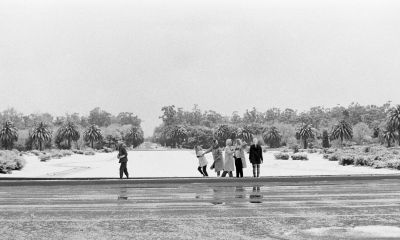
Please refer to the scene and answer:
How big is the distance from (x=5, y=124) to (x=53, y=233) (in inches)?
4599

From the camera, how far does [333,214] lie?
32.3 feet

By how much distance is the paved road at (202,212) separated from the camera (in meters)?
7.99

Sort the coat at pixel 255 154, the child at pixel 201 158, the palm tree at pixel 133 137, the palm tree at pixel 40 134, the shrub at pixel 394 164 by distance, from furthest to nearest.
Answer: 1. the palm tree at pixel 133 137
2. the palm tree at pixel 40 134
3. the shrub at pixel 394 164
4. the child at pixel 201 158
5. the coat at pixel 255 154

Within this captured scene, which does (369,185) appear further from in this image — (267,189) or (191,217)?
(191,217)

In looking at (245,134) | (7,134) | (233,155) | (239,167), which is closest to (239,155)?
(233,155)

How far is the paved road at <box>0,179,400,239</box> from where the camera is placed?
26.2 feet

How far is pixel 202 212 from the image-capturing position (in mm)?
10234

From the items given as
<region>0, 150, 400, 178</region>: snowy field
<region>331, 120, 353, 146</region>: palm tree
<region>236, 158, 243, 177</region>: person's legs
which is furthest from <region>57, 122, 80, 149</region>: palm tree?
<region>236, 158, 243, 177</region>: person's legs

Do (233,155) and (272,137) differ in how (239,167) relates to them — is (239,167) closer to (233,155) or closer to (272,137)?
(233,155)

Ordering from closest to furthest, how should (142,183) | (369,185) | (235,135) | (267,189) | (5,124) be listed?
(267,189) → (369,185) → (142,183) → (5,124) → (235,135)

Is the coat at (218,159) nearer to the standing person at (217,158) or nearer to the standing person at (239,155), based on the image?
the standing person at (217,158)

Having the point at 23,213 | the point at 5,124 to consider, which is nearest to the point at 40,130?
the point at 5,124

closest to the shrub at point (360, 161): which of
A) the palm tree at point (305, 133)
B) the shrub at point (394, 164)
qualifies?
the shrub at point (394, 164)

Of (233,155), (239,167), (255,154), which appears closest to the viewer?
(255,154)
